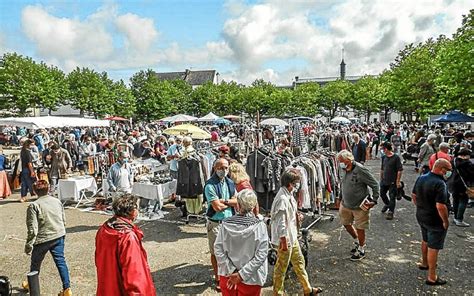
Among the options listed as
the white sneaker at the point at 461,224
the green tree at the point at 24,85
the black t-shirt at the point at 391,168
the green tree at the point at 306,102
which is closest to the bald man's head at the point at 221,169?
the black t-shirt at the point at 391,168

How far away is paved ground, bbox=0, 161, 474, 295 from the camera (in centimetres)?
486

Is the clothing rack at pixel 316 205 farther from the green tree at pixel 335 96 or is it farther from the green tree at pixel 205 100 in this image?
the green tree at pixel 335 96

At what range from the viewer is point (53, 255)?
14.6 feet

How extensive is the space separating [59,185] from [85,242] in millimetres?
3600

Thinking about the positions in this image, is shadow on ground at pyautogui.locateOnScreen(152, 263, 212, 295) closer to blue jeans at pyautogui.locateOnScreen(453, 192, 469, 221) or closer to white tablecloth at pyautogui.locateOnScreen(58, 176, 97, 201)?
white tablecloth at pyautogui.locateOnScreen(58, 176, 97, 201)

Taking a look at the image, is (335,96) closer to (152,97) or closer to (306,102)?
(306,102)

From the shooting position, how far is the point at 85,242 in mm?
6891

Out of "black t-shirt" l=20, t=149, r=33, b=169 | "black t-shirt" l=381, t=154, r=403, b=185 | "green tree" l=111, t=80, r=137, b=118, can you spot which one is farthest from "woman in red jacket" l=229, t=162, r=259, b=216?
"green tree" l=111, t=80, r=137, b=118

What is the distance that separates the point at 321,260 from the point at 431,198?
200cm

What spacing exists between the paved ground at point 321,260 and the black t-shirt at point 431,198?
2.95ft

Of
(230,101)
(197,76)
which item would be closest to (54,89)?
(230,101)

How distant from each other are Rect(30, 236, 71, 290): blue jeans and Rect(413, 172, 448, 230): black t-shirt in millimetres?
4818

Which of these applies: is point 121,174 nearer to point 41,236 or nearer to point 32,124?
point 41,236

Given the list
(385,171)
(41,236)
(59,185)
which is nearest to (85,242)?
(41,236)
